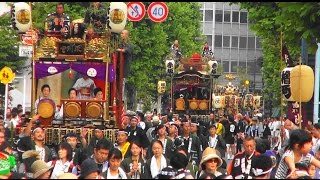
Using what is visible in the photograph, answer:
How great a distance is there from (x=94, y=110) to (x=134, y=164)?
8.07 metres

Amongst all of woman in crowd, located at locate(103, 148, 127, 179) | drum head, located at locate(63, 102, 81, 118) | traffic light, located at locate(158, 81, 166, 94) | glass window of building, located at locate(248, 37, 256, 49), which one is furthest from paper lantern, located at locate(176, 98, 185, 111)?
glass window of building, located at locate(248, 37, 256, 49)

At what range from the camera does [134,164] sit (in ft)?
39.6

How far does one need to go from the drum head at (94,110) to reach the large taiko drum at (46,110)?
93 centimetres

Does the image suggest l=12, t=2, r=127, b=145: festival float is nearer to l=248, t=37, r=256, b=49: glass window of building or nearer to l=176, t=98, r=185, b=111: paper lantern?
l=176, t=98, r=185, b=111: paper lantern

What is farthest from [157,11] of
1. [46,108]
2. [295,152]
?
[295,152]

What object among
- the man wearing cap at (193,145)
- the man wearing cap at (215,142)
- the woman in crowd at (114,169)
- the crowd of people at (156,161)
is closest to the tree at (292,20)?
the crowd of people at (156,161)

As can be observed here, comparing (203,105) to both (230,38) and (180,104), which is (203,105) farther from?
(230,38)

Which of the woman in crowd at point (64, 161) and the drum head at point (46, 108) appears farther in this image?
the drum head at point (46, 108)

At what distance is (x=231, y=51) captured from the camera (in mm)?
94062

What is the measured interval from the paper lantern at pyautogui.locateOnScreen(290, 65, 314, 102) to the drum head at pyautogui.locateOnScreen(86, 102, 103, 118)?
13.9 ft

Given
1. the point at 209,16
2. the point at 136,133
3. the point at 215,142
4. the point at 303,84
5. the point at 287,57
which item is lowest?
the point at 215,142

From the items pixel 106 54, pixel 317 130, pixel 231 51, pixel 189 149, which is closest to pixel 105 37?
pixel 106 54

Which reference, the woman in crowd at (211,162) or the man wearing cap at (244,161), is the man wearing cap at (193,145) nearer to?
the man wearing cap at (244,161)

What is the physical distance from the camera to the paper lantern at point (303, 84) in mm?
18125
